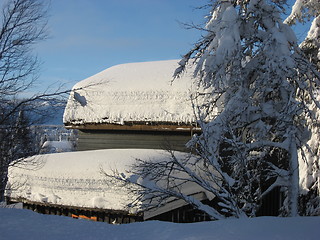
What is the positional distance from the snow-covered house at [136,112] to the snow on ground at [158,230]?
6960 millimetres

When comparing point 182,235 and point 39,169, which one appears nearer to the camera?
point 182,235

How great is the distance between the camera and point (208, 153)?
6.81 metres

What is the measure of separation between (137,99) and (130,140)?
5.44ft

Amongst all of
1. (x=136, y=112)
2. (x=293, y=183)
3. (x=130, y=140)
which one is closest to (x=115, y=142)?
(x=130, y=140)

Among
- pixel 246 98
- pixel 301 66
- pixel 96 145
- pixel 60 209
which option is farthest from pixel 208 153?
pixel 96 145

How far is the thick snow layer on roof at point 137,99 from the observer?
11547mm

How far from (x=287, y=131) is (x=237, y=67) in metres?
1.86

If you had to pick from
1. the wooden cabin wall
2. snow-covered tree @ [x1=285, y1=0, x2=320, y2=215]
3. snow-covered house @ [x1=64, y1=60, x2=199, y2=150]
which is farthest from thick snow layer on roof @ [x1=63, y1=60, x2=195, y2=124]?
snow-covered tree @ [x1=285, y1=0, x2=320, y2=215]

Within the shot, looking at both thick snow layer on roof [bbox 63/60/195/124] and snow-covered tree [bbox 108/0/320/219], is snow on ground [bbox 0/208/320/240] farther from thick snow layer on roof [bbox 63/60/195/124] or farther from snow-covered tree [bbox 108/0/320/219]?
thick snow layer on roof [bbox 63/60/195/124]

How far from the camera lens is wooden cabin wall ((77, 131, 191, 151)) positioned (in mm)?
11945

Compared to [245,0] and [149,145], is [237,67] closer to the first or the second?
[245,0]

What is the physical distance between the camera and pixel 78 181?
9.29 metres

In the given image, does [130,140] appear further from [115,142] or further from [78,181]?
[78,181]

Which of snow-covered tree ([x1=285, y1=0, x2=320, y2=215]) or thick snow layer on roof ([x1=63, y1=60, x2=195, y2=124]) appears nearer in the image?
snow-covered tree ([x1=285, y1=0, x2=320, y2=215])
